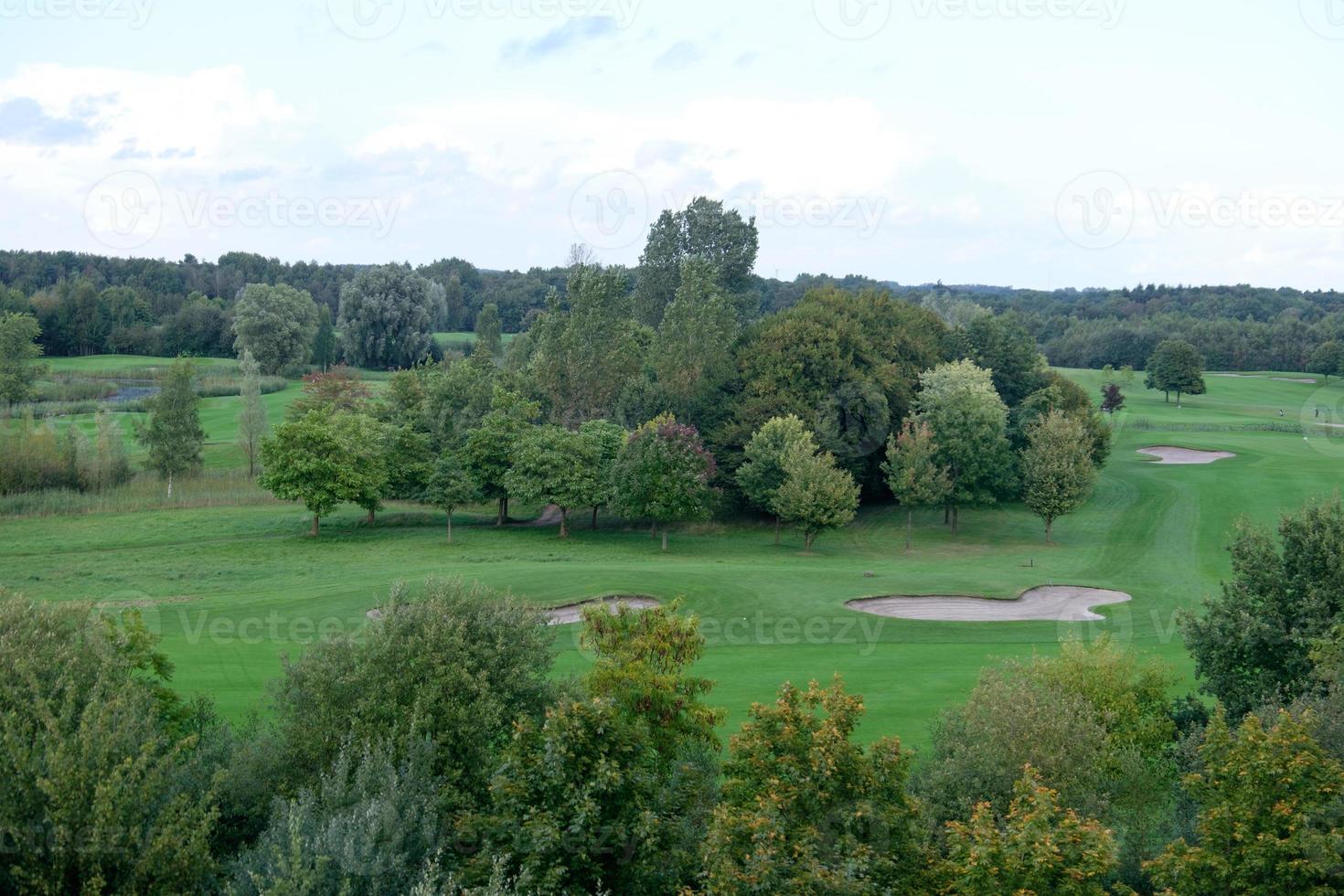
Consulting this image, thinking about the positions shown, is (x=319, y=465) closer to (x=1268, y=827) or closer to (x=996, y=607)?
(x=996, y=607)

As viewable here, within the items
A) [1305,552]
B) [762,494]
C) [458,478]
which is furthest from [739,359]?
[1305,552]

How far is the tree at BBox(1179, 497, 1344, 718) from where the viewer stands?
2256cm

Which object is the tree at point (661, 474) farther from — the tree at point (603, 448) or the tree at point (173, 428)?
the tree at point (173, 428)

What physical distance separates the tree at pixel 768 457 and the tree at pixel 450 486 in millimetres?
13702

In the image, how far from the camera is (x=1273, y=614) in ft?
75.9

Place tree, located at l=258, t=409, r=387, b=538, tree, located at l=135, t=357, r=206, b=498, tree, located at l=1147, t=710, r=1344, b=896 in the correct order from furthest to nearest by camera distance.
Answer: tree, located at l=135, t=357, r=206, b=498 → tree, located at l=258, t=409, r=387, b=538 → tree, located at l=1147, t=710, r=1344, b=896

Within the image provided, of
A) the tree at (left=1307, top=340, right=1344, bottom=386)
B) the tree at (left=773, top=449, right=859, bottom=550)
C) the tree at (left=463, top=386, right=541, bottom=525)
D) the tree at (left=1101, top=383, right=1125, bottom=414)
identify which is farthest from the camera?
the tree at (left=1307, top=340, right=1344, bottom=386)

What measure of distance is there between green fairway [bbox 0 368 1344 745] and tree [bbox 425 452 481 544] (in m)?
2.03

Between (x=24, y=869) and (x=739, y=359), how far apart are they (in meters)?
50.5

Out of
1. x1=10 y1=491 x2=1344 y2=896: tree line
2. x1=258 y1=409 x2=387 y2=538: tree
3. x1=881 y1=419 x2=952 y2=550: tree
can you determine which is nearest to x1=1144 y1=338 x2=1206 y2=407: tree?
x1=881 y1=419 x2=952 y2=550: tree

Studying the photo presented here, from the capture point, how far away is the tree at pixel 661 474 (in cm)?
5106

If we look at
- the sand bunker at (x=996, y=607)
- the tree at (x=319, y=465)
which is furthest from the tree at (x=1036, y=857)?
the tree at (x=319, y=465)

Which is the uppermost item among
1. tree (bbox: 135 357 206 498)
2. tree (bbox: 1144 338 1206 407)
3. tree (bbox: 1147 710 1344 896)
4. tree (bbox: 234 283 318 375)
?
tree (bbox: 234 283 318 375)

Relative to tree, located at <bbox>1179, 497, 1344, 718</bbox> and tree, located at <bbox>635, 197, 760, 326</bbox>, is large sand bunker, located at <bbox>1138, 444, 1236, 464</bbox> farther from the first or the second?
tree, located at <bbox>1179, 497, 1344, 718</bbox>
